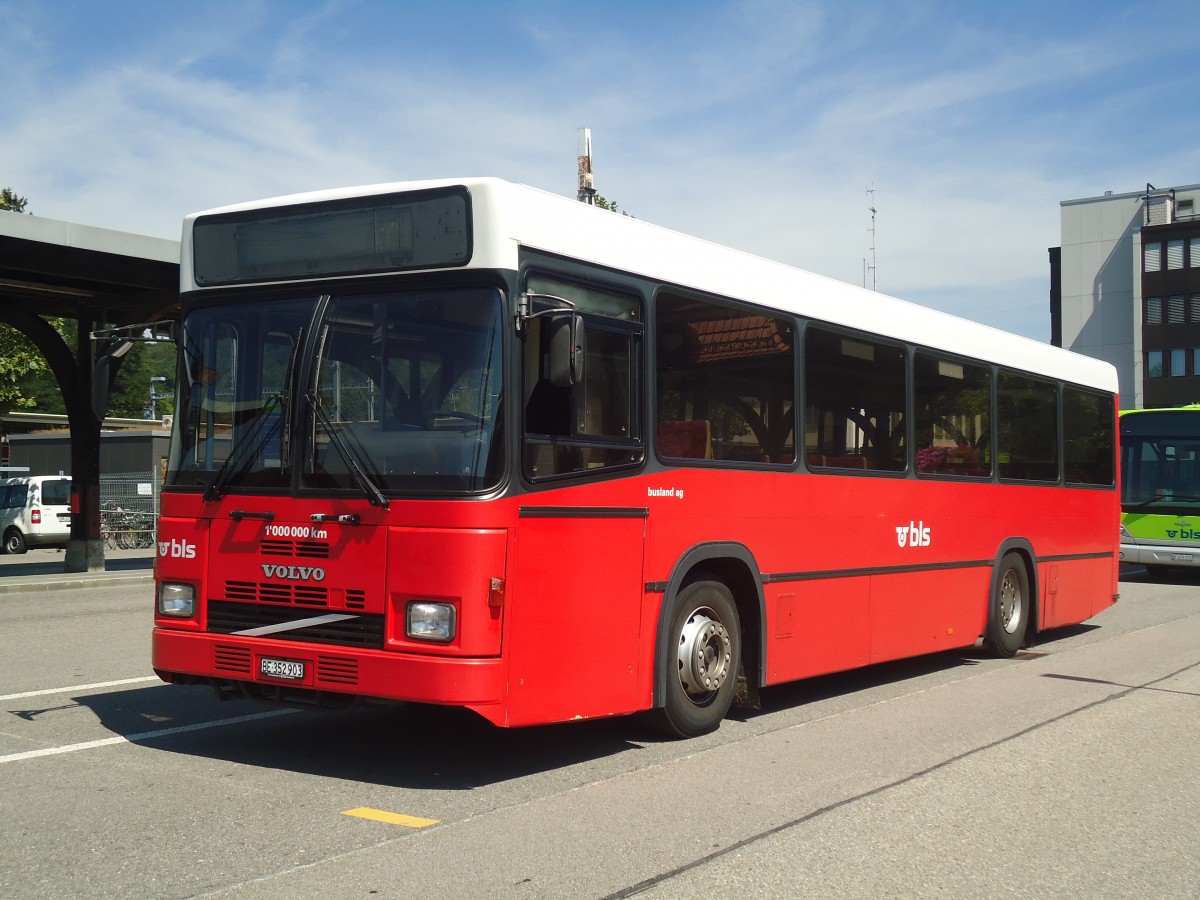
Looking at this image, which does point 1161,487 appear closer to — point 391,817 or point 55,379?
point 391,817

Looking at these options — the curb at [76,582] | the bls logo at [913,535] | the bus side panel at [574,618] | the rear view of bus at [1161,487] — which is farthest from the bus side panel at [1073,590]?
the curb at [76,582]

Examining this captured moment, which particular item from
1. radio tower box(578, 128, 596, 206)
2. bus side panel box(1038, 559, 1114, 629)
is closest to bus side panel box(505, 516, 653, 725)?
bus side panel box(1038, 559, 1114, 629)

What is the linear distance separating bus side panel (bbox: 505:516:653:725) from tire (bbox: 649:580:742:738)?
400 mm

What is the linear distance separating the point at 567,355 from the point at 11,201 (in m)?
50.5

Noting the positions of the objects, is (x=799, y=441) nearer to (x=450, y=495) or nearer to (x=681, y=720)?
(x=681, y=720)

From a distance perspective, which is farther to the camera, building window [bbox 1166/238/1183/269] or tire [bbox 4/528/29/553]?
building window [bbox 1166/238/1183/269]

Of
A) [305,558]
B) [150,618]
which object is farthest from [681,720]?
[150,618]

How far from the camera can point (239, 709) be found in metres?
8.82

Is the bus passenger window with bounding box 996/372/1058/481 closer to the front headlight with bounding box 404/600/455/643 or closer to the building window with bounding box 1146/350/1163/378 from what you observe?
the front headlight with bounding box 404/600/455/643

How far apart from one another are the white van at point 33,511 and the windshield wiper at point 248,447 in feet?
92.5

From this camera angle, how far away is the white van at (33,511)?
1299 inches

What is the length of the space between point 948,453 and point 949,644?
5.50 feet

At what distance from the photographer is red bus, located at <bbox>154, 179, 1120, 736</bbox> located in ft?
21.2

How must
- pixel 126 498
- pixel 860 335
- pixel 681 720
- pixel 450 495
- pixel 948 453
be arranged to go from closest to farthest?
pixel 450 495, pixel 681 720, pixel 860 335, pixel 948 453, pixel 126 498
